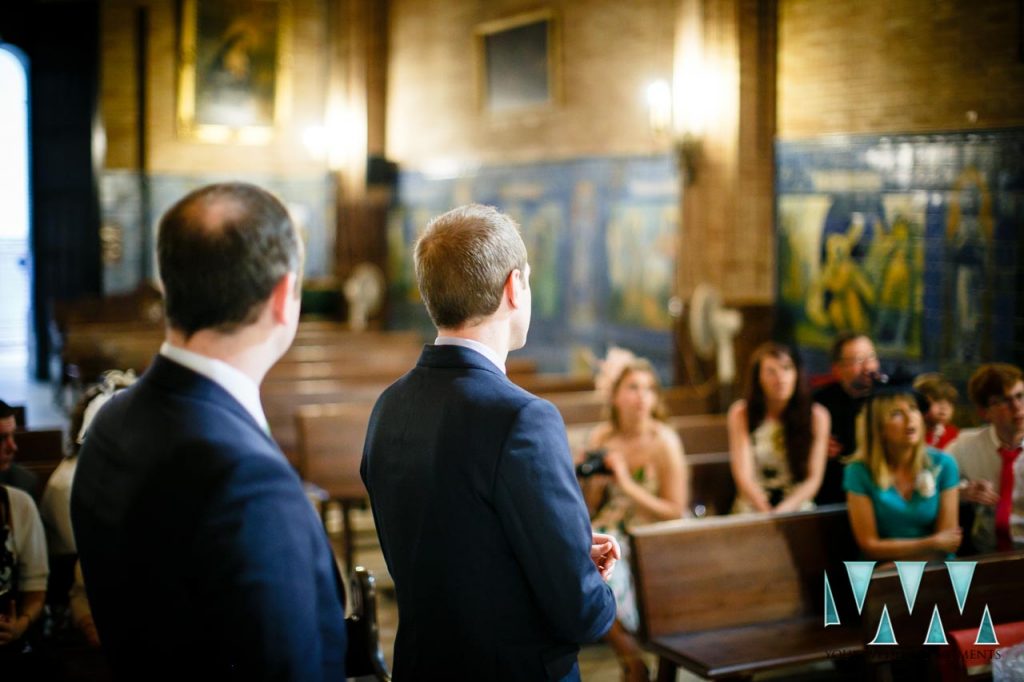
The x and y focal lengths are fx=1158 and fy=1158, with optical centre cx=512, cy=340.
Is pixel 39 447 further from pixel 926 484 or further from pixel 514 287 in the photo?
pixel 926 484

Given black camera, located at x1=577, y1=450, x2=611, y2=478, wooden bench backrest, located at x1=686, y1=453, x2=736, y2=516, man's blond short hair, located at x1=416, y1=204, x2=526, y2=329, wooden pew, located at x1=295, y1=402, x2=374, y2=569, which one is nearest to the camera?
man's blond short hair, located at x1=416, y1=204, x2=526, y2=329

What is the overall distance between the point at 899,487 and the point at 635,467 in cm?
148

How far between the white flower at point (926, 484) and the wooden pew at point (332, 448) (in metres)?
3.42

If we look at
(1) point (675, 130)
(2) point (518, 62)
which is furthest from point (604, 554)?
(2) point (518, 62)

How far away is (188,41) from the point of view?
14789mm

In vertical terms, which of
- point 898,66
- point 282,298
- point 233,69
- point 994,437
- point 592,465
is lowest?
point 592,465

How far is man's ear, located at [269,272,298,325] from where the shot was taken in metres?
1.63

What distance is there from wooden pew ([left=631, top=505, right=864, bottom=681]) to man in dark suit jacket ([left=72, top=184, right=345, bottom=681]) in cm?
238

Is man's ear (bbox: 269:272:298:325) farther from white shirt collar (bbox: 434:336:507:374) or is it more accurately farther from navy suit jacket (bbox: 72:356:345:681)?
white shirt collar (bbox: 434:336:507:374)

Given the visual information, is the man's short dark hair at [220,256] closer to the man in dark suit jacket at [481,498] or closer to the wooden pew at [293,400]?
the man in dark suit jacket at [481,498]

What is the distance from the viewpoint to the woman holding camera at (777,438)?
5039mm

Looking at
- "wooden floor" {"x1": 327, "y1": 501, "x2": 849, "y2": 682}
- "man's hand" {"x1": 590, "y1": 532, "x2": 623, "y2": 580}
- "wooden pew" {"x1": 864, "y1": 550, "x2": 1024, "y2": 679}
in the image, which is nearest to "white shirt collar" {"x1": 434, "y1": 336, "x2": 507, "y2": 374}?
"man's hand" {"x1": 590, "y1": 532, "x2": 623, "y2": 580}

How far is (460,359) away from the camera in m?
→ 2.19

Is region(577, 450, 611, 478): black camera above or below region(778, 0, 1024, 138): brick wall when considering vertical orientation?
below
